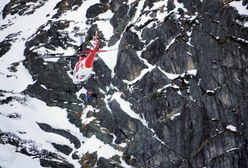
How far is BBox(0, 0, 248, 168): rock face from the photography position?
62562 millimetres

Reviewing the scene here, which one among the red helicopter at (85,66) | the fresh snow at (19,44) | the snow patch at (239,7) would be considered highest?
the red helicopter at (85,66)

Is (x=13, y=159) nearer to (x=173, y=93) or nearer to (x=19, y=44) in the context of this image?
(x=173, y=93)

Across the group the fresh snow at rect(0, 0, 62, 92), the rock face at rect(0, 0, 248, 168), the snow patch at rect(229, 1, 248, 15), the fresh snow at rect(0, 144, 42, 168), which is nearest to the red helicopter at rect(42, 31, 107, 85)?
the rock face at rect(0, 0, 248, 168)

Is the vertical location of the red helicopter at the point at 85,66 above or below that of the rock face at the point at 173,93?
above

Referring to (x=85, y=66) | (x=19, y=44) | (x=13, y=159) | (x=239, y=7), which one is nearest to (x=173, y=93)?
(x=85, y=66)

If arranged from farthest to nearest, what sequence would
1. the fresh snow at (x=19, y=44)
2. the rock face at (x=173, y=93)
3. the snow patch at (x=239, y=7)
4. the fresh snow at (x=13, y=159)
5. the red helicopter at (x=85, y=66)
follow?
the fresh snow at (x=19, y=44) → the snow patch at (x=239, y=7) → the rock face at (x=173, y=93) → the fresh snow at (x=13, y=159) → the red helicopter at (x=85, y=66)

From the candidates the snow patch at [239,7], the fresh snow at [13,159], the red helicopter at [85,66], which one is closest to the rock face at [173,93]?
the snow patch at [239,7]

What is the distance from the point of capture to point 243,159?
59.8m

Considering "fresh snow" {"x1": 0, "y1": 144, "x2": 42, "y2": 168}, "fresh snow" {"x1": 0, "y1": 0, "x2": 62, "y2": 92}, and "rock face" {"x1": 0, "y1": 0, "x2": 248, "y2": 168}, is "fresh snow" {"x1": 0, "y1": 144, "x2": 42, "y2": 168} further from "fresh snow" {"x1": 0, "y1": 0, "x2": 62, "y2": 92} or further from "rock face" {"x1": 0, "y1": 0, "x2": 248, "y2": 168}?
"fresh snow" {"x1": 0, "y1": 0, "x2": 62, "y2": 92}

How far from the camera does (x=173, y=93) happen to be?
6525cm

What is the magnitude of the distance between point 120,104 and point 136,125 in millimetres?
4454

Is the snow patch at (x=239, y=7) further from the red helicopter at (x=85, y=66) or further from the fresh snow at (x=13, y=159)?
the fresh snow at (x=13, y=159)

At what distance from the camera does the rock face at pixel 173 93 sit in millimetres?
62562

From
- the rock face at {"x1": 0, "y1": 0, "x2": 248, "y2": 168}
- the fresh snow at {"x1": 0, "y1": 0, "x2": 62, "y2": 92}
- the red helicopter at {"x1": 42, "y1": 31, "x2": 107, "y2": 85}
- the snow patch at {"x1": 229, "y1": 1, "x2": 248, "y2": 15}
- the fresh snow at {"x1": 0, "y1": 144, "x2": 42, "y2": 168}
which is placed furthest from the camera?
the fresh snow at {"x1": 0, "y1": 0, "x2": 62, "y2": 92}
